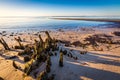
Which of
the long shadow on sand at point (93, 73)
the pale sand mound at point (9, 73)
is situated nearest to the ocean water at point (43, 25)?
the pale sand mound at point (9, 73)

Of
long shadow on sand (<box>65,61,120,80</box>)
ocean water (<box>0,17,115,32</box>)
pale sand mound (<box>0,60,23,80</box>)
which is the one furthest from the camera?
ocean water (<box>0,17,115,32</box>)

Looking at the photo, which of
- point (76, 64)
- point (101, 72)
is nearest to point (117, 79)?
point (101, 72)

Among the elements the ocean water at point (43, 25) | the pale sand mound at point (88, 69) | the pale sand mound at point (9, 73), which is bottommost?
the ocean water at point (43, 25)

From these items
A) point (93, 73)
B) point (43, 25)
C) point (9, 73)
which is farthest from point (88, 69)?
point (43, 25)

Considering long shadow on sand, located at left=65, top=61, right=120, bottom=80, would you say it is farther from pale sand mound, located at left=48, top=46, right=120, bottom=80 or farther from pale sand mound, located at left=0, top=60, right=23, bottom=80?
pale sand mound, located at left=0, top=60, right=23, bottom=80

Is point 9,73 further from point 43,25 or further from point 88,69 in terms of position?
point 43,25

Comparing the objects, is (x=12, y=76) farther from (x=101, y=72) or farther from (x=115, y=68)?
(x=115, y=68)

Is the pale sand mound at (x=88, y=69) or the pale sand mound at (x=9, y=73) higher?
the pale sand mound at (x=88, y=69)

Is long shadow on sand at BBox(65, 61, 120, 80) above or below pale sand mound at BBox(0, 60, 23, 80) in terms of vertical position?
above

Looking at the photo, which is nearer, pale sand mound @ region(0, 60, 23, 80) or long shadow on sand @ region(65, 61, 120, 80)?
long shadow on sand @ region(65, 61, 120, 80)

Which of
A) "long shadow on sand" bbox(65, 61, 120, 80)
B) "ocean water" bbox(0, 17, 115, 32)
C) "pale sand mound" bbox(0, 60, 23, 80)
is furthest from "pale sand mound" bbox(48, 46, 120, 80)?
"ocean water" bbox(0, 17, 115, 32)

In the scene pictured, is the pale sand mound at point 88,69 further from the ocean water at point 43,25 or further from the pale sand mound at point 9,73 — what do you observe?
the ocean water at point 43,25

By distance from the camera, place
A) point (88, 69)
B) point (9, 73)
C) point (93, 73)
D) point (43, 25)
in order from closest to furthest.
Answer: point (93, 73) < point (9, 73) < point (88, 69) < point (43, 25)
